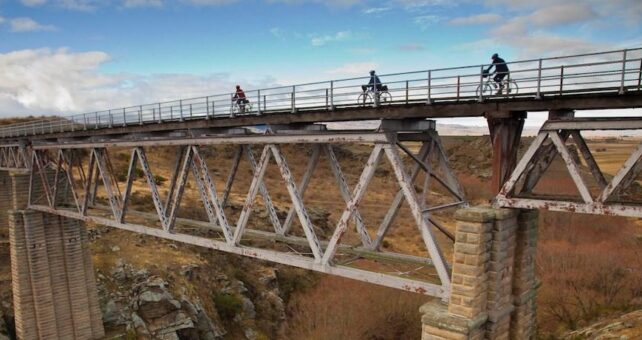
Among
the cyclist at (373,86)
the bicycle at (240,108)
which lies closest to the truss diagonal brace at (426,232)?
the cyclist at (373,86)

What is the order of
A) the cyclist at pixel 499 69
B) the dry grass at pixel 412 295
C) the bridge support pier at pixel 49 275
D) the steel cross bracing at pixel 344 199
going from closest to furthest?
the cyclist at pixel 499 69
the steel cross bracing at pixel 344 199
the bridge support pier at pixel 49 275
the dry grass at pixel 412 295

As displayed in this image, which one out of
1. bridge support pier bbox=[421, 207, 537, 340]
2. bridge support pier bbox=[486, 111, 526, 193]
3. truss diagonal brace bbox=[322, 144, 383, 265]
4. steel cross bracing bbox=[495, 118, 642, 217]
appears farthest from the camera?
Answer: truss diagonal brace bbox=[322, 144, 383, 265]

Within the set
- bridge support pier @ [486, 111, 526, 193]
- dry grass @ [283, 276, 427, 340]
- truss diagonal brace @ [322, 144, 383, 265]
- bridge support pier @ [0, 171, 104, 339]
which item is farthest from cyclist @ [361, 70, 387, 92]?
bridge support pier @ [0, 171, 104, 339]

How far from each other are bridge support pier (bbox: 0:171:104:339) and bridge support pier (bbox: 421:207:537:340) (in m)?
23.2

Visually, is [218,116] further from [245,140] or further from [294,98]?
[294,98]

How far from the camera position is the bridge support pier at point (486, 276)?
32.7 feet

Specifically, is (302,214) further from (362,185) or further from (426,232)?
(426,232)

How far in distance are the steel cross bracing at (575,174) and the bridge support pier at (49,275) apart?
81.5 ft

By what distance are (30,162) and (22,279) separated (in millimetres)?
6603

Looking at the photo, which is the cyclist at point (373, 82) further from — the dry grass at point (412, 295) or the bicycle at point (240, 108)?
the dry grass at point (412, 295)

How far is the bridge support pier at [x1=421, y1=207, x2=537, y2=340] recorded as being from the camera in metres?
9.97

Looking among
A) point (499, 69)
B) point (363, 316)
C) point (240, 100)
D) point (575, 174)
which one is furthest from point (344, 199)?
point (363, 316)

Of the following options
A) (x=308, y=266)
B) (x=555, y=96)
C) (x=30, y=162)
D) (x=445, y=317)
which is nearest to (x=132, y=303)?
(x=30, y=162)

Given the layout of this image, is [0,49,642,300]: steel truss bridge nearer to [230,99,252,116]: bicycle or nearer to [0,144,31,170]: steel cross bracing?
[230,99,252,116]: bicycle
